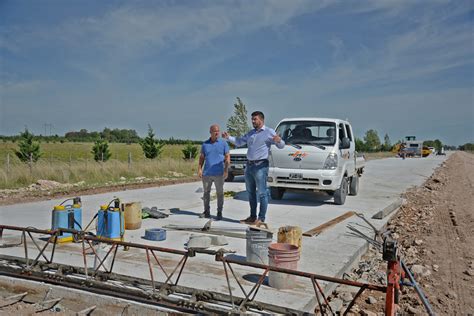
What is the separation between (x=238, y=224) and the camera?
8.10m

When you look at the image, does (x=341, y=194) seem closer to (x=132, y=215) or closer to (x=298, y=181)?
(x=298, y=181)

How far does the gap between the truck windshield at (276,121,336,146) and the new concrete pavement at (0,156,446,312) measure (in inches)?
64.5

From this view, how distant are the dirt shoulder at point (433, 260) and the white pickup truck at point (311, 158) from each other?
66.5 inches

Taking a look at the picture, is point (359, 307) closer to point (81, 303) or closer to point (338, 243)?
point (338, 243)

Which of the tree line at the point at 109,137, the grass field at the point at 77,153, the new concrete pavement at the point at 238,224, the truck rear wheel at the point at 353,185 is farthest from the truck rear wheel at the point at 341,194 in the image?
the tree line at the point at 109,137

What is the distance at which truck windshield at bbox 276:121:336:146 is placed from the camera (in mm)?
10547

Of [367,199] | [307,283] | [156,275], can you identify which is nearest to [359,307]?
[307,283]

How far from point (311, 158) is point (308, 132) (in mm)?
923

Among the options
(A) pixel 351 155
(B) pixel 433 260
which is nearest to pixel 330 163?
(A) pixel 351 155

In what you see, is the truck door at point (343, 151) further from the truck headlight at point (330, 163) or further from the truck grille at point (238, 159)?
the truck grille at point (238, 159)

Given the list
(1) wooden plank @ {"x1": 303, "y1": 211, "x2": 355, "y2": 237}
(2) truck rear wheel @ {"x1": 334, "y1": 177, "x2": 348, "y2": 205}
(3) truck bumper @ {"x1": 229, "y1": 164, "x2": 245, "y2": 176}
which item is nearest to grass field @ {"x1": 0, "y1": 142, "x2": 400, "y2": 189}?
(3) truck bumper @ {"x1": 229, "y1": 164, "x2": 245, "y2": 176}

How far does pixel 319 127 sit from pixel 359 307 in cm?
664

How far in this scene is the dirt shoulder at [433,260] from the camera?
489 centimetres

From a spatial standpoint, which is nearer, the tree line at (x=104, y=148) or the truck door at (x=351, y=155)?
the truck door at (x=351, y=155)
